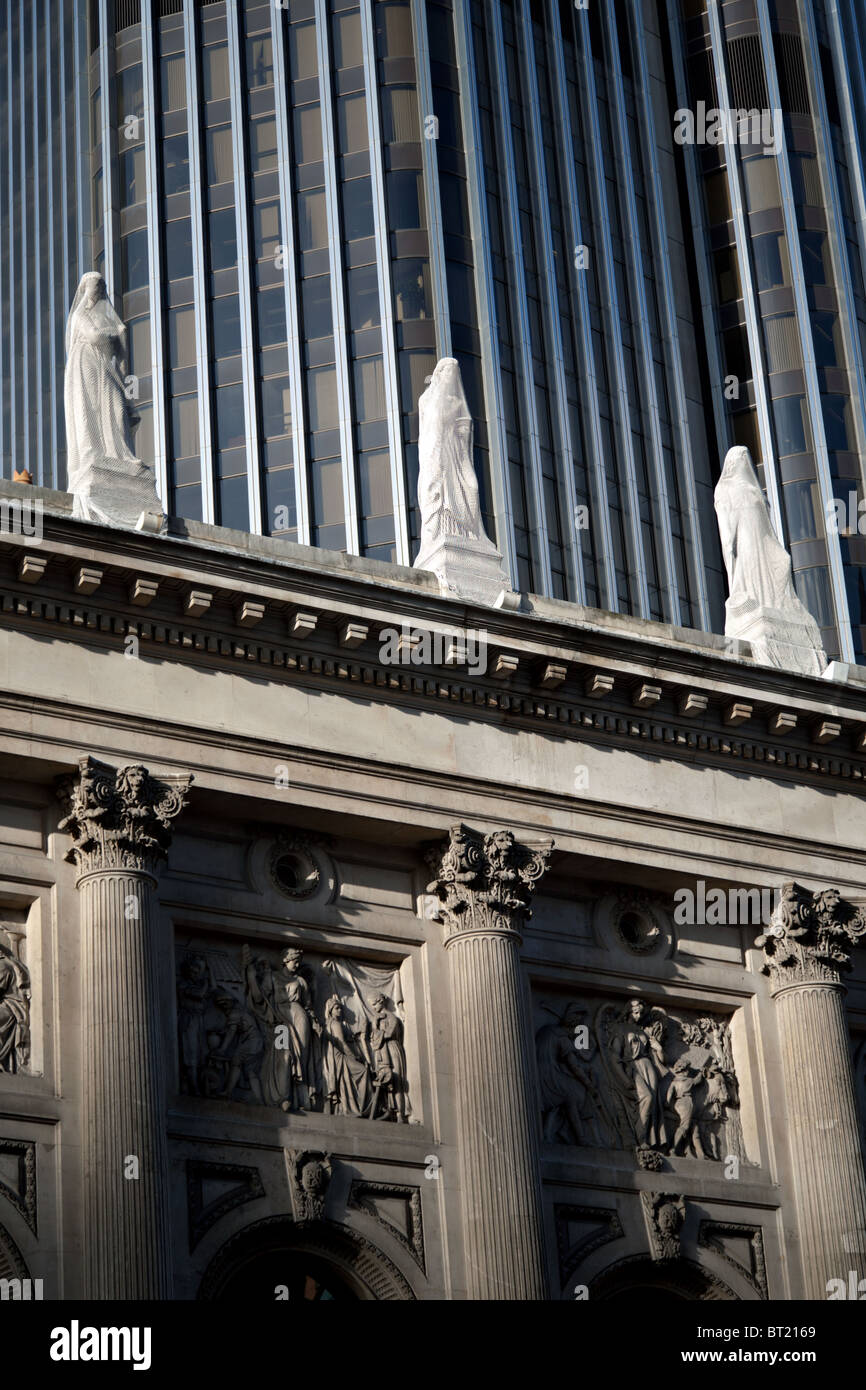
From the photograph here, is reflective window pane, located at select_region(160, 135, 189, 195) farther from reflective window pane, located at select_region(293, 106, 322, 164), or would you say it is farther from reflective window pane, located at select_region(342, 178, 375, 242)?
reflective window pane, located at select_region(342, 178, 375, 242)

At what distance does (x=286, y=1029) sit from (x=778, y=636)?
957 cm

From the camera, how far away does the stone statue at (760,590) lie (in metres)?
34.0

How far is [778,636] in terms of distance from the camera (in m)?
34.1

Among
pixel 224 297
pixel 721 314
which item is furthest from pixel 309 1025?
pixel 721 314

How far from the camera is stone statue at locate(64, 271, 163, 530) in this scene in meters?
29.1

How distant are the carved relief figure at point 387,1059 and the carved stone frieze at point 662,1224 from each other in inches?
136

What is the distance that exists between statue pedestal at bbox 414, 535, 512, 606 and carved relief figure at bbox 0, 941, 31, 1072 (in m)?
7.48

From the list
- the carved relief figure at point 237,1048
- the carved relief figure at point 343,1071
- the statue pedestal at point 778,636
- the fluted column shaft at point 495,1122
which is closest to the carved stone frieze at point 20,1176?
the carved relief figure at point 237,1048

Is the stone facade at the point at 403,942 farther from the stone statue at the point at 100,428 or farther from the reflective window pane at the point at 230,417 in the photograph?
the reflective window pane at the point at 230,417

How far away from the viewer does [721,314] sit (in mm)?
85688

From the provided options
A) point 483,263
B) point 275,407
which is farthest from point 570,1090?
point 483,263

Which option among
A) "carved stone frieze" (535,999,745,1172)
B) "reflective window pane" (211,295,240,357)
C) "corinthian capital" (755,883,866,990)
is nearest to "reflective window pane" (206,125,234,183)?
"reflective window pane" (211,295,240,357)

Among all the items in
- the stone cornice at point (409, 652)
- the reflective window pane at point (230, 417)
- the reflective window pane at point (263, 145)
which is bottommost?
the stone cornice at point (409, 652)

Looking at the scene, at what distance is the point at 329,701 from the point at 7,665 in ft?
13.5
